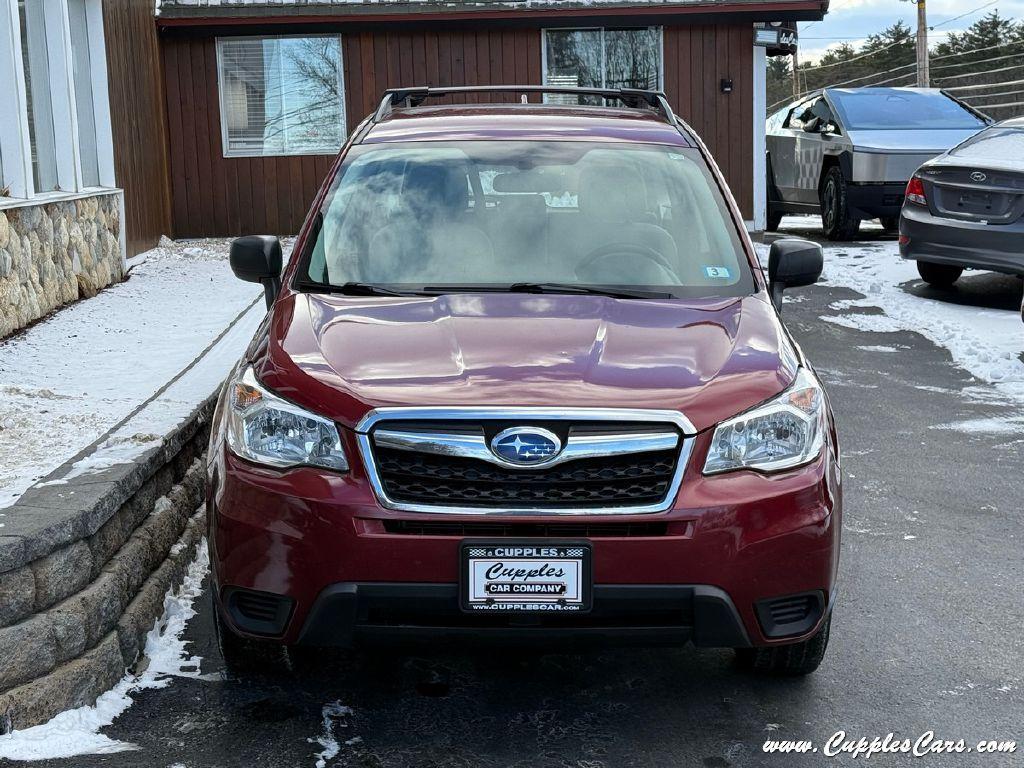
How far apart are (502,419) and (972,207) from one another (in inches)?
357

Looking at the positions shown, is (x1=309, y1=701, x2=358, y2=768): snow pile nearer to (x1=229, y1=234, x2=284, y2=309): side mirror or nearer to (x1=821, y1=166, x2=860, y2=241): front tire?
(x1=229, y1=234, x2=284, y2=309): side mirror

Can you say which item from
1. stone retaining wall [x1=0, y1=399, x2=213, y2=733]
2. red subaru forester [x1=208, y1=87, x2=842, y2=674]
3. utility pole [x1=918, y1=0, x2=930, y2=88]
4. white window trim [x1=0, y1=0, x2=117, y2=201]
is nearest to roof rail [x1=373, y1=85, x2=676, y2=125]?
red subaru forester [x1=208, y1=87, x2=842, y2=674]

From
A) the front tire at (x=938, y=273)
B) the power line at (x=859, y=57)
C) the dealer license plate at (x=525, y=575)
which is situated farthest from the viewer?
the power line at (x=859, y=57)

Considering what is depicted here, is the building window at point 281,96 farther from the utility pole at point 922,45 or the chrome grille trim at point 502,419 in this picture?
the utility pole at point 922,45

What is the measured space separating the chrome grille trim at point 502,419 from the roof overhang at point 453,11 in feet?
45.7

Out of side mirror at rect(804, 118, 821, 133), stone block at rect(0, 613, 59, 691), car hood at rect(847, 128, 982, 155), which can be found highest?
side mirror at rect(804, 118, 821, 133)

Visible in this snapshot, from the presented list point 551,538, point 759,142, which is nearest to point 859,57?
point 759,142

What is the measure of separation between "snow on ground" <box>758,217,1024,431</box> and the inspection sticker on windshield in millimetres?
3594

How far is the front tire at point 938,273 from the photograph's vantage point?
1246cm

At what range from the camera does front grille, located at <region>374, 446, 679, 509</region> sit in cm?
343

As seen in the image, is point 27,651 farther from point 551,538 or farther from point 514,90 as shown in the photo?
point 514,90

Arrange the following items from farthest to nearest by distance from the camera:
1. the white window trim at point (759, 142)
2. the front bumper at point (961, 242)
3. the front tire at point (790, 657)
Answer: the white window trim at point (759, 142) < the front bumper at point (961, 242) < the front tire at point (790, 657)

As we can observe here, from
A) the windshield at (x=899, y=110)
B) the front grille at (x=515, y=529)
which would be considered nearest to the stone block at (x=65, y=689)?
the front grille at (x=515, y=529)

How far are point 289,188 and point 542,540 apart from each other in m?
14.8
